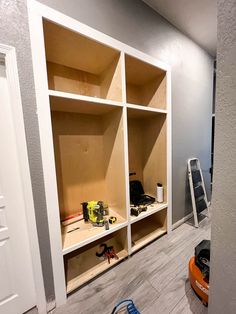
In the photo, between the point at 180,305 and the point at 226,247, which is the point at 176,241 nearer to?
the point at 180,305

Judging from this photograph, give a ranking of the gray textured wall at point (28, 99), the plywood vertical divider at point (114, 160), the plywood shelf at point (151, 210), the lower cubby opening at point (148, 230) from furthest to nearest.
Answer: the lower cubby opening at point (148, 230), the plywood shelf at point (151, 210), the plywood vertical divider at point (114, 160), the gray textured wall at point (28, 99)

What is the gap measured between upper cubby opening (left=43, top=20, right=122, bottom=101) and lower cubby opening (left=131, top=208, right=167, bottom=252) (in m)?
1.64

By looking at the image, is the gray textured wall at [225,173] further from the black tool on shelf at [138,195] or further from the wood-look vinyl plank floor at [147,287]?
the black tool on shelf at [138,195]

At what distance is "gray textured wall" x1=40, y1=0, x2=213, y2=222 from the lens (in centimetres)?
125

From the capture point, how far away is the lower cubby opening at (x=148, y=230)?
5.76 feet

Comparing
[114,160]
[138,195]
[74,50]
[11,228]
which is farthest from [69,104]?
[138,195]

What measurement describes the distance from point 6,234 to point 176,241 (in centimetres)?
183

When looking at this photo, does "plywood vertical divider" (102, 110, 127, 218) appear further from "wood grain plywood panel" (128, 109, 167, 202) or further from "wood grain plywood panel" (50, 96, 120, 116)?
"wood grain plywood panel" (128, 109, 167, 202)

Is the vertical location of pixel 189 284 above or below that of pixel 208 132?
below

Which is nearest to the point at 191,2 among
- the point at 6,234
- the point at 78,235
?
the point at 78,235

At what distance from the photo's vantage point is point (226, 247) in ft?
2.05

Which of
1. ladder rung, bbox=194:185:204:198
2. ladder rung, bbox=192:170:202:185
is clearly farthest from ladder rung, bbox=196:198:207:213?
ladder rung, bbox=192:170:202:185

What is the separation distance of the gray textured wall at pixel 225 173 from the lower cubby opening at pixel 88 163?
3.04 feet

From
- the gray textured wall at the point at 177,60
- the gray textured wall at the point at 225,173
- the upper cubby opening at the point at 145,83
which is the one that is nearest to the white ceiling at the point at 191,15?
the gray textured wall at the point at 177,60
